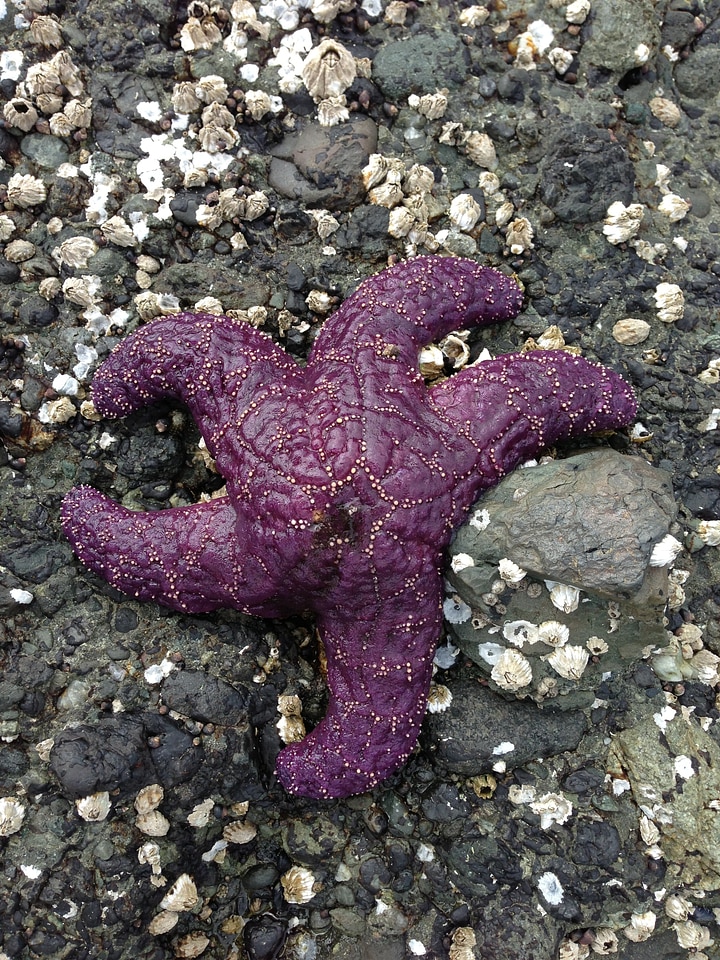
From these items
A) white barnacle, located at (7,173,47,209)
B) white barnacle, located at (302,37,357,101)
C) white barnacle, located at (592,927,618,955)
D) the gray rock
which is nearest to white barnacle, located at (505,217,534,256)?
white barnacle, located at (302,37,357,101)

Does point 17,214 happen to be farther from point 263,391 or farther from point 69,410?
point 263,391

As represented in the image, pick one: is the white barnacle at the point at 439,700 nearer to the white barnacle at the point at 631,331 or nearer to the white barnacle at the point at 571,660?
the white barnacle at the point at 571,660

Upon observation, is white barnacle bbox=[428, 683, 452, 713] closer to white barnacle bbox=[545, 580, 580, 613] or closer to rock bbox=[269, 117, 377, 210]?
white barnacle bbox=[545, 580, 580, 613]

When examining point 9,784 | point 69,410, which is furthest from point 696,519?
point 9,784

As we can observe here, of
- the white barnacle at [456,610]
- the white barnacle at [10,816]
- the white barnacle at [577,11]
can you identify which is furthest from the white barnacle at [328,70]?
the white barnacle at [10,816]

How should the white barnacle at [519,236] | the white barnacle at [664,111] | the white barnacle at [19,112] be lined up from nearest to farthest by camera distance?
1. the white barnacle at [19,112]
2. the white barnacle at [519,236]
3. the white barnacle at [664,111]

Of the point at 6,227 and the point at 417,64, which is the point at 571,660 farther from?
the point at 6,227
